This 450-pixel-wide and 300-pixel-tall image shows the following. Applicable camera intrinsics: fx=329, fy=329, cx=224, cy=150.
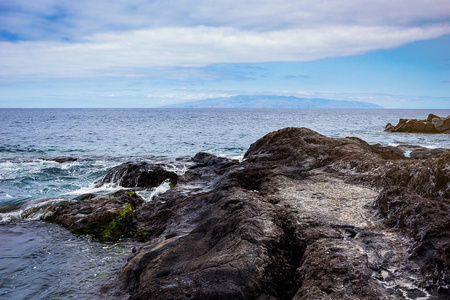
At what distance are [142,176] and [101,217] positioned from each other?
5295mm

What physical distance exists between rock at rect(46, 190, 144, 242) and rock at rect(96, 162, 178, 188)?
3.39 meters

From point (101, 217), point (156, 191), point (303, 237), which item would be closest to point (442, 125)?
point (156, 191)

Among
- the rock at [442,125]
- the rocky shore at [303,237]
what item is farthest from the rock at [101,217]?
the rock at [442,125]

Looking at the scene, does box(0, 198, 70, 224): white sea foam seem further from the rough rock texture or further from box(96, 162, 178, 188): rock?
the rough rock texture

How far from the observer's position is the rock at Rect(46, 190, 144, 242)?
9.83 meters

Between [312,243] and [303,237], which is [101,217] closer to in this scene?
[303,237]

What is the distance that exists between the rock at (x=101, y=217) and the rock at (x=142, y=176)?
134 inches

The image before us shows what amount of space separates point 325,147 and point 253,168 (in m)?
3.14

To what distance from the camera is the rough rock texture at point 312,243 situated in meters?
4.25

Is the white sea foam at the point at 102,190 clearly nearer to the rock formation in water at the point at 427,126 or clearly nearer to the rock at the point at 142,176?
the rock at the point at 142,176

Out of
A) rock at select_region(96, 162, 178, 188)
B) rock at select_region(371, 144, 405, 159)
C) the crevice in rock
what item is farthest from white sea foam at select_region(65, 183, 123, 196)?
rock at select_region(371, 144, 405, 159)

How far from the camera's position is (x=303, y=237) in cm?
550

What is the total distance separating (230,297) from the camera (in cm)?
445

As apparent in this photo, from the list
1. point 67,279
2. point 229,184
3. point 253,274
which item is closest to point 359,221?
point 253,274
